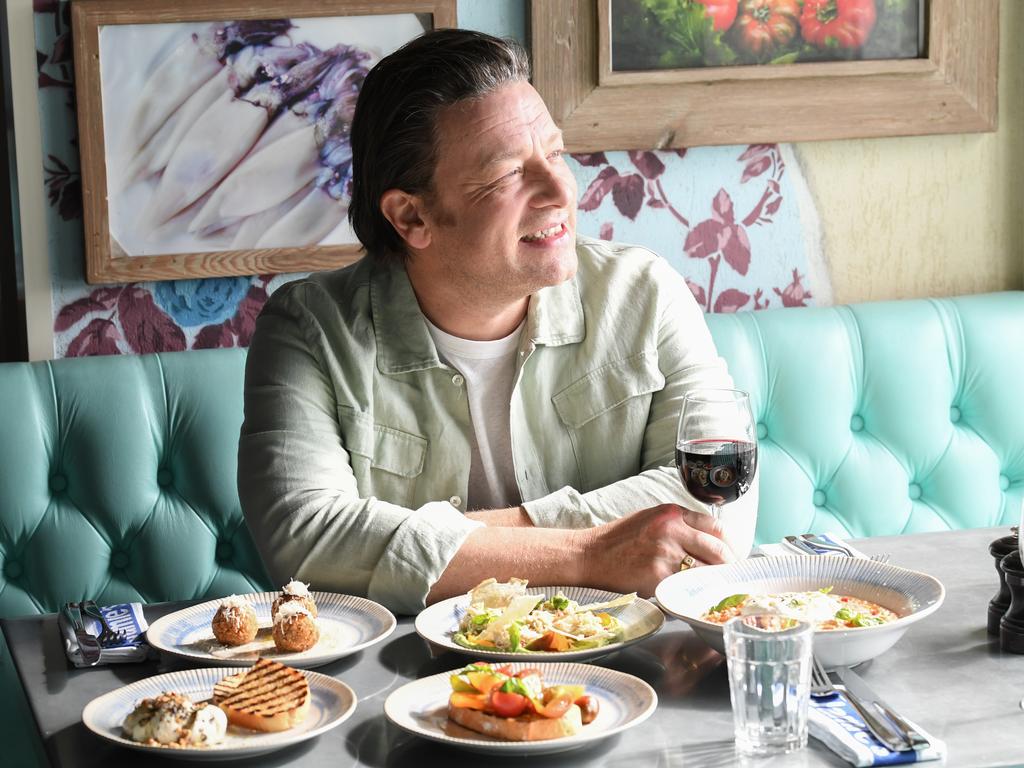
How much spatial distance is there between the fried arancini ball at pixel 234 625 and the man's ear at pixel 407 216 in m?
0.77

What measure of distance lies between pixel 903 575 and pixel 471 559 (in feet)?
1.72

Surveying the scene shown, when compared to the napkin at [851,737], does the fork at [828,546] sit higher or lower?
higher

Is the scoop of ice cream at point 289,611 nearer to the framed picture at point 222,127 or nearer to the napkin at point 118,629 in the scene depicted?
the napkin at point 118,629

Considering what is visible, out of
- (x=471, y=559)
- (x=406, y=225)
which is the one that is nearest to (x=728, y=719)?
(x=471, y=559)

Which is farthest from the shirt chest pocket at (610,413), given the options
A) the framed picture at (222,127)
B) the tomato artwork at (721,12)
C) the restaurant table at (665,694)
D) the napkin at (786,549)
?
the tomato artwork at (721,12)

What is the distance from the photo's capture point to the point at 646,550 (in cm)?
167

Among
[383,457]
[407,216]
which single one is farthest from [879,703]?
[407,216]

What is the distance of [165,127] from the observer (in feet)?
8.17

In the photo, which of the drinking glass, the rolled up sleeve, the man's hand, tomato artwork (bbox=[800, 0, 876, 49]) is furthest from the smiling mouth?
tomato artwork (bbox=[800, 0, 876, 49])

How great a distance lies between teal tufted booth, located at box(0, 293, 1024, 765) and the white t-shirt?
512mm

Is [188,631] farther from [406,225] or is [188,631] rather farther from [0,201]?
[0,201]

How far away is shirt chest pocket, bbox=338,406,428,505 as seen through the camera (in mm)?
1972

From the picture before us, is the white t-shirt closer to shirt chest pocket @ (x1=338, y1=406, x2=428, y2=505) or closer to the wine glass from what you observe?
shirt chest pocket @ (x1=338, y1=406, x2=428, y2=505)

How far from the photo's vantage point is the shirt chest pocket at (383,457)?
1972 millimetres
